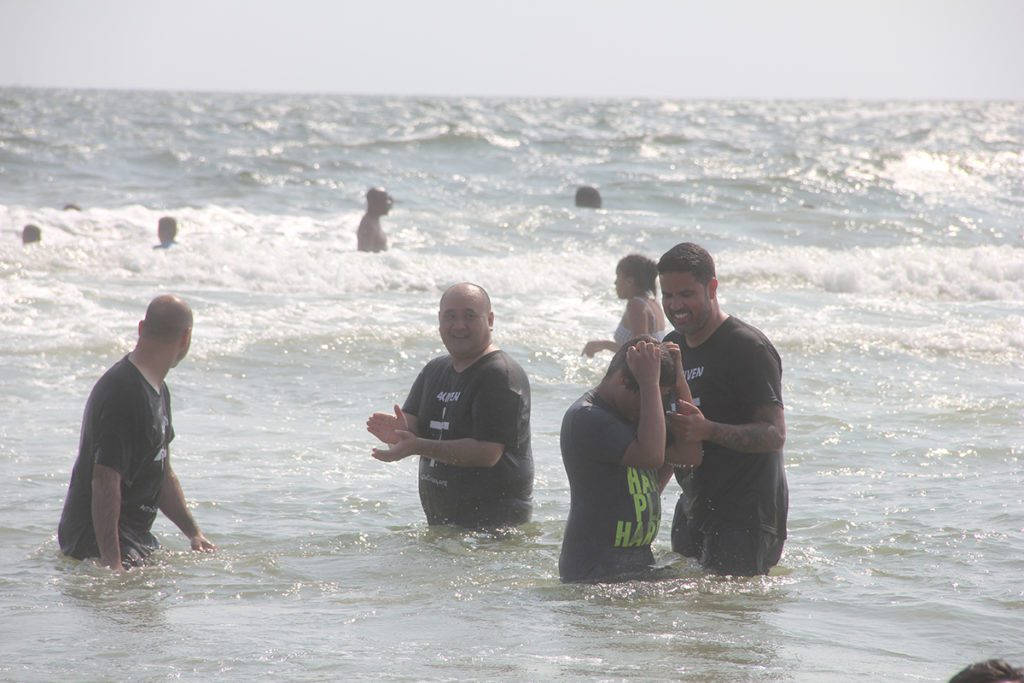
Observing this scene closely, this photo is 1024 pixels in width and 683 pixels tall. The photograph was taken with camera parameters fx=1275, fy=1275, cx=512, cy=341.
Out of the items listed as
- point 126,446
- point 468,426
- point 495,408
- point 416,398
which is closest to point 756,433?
point 495,408

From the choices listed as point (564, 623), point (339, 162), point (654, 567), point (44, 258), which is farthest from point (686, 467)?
point (339, 162)

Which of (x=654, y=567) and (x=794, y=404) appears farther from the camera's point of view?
(x=794, y=404)

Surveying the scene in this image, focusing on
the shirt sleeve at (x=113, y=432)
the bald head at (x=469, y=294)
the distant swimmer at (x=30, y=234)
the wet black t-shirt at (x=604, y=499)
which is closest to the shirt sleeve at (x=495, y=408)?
the bald head at (x=469, y=294)

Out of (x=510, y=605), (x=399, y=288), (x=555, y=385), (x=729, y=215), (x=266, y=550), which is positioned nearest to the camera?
(x=510, y=605)

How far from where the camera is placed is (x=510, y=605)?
5.77 meters

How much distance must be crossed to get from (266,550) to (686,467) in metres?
2.66

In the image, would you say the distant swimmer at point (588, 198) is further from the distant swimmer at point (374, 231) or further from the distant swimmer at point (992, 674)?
the distant swimmer at point (992, 674)

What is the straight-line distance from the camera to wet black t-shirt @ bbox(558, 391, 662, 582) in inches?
205

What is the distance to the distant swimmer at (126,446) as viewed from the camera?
5.62 meters

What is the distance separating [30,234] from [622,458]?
16.3 metres

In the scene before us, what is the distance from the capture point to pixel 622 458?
5180 mm

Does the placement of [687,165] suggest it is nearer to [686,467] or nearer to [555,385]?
[555,385]

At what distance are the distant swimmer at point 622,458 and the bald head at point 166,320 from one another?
178 centimetres

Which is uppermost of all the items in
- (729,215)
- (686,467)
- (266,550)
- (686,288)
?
(729,215)
